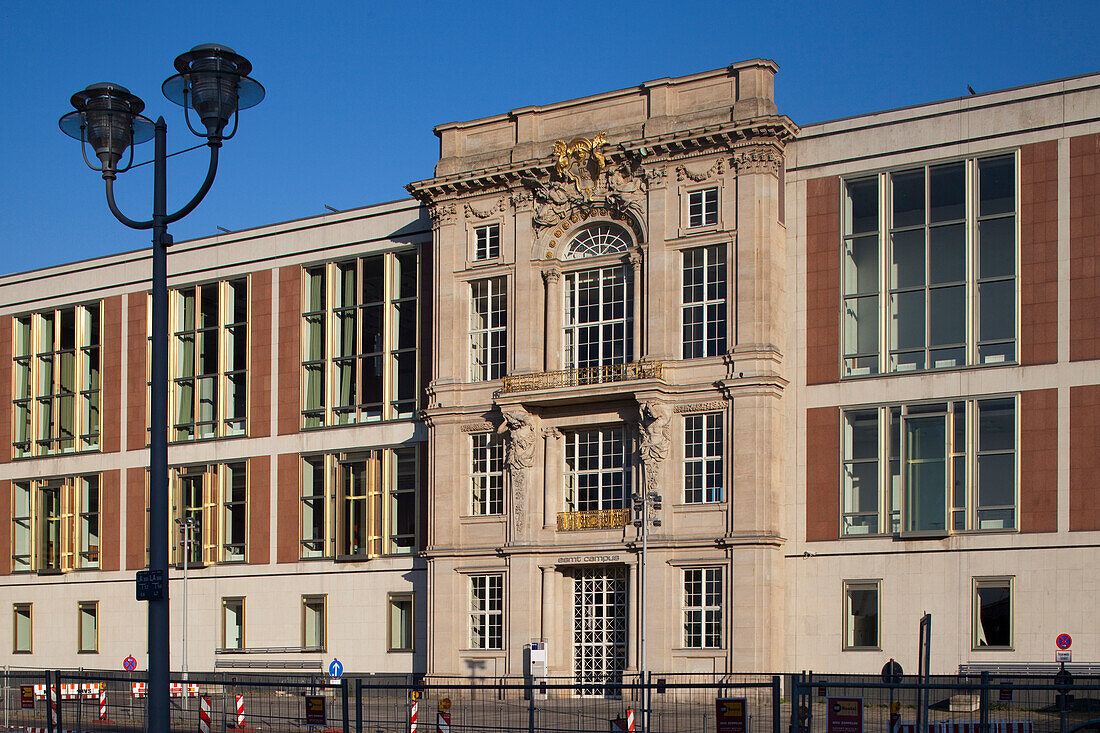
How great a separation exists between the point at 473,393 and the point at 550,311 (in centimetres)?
422

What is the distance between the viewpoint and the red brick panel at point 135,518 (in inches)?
2499

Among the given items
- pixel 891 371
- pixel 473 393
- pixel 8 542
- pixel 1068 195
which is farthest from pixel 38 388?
pixel 1068 195

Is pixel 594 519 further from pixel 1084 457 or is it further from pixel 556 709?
pixel 556 709

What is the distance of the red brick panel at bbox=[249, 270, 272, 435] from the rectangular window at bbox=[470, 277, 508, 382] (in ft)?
38.0

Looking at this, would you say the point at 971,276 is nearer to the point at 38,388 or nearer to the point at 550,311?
the point at 550,311

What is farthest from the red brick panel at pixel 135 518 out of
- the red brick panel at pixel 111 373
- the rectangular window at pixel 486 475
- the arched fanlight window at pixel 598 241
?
the arched fanlight window at pixel 598 241

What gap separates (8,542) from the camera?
6750cm

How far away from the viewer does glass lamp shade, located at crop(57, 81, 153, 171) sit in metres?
19.6

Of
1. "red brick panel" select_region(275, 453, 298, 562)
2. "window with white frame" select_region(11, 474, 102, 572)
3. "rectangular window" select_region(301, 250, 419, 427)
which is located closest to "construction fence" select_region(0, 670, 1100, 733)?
"rectangular window" select_region(301, 250, 419, 427)

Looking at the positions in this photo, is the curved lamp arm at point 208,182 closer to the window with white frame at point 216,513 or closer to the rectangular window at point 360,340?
the rectangular window at point 360,340

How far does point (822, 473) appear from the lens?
47438mm

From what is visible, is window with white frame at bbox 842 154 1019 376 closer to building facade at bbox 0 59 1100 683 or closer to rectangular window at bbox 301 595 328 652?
building facade at bbox 0 59 1100 683

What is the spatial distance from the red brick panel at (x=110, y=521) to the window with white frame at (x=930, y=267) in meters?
33.8

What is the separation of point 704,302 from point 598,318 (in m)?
4.12
